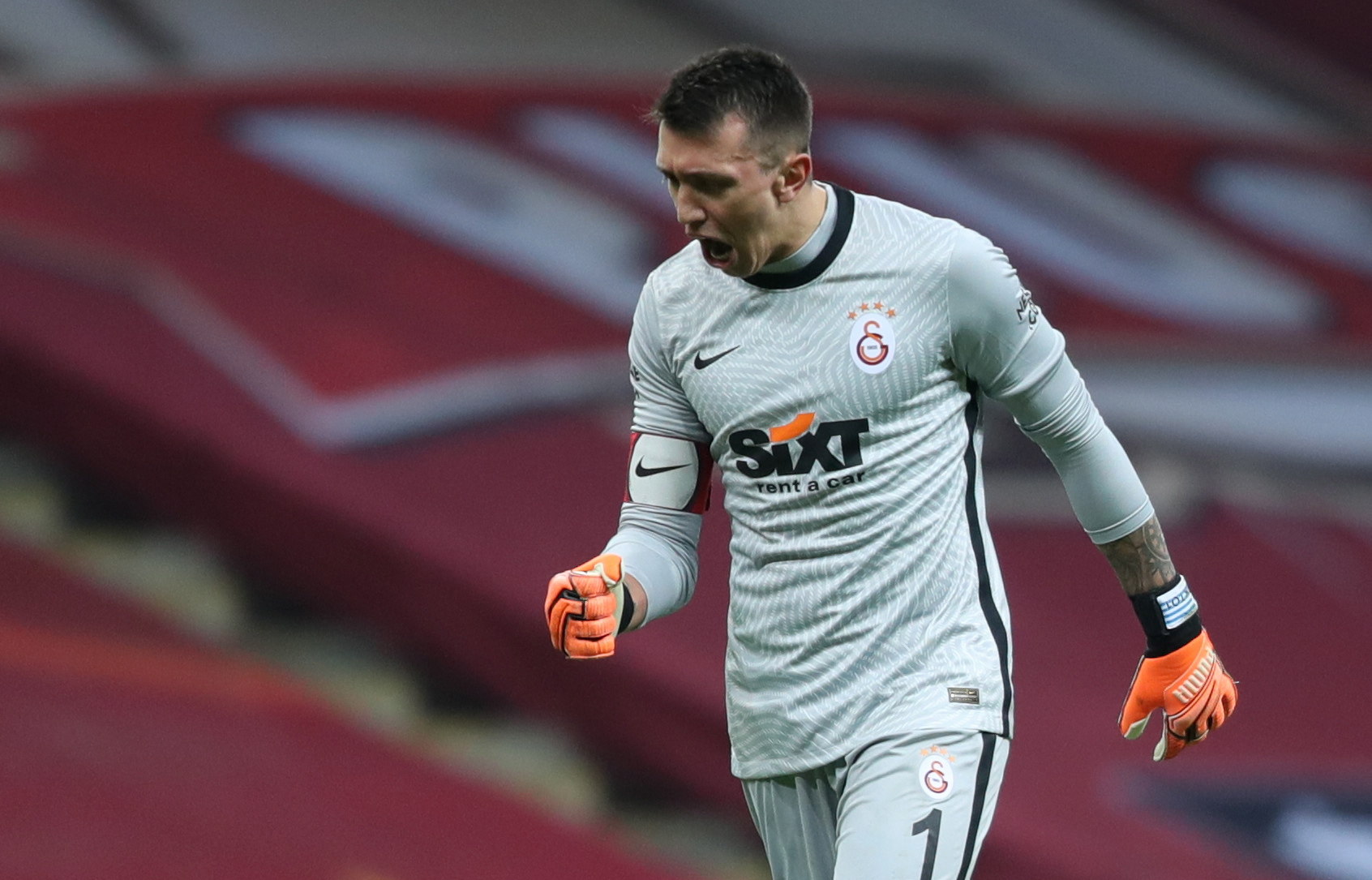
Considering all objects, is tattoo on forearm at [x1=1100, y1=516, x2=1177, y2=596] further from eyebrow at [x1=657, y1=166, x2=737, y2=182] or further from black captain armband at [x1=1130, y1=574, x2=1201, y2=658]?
eyebrow at [x1=657, y1=166, x2=737, y2=182]

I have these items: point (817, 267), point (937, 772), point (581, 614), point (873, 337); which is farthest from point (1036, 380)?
point (581, 614)

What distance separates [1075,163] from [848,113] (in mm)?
1004

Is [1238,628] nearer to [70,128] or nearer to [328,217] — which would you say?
[328,217]

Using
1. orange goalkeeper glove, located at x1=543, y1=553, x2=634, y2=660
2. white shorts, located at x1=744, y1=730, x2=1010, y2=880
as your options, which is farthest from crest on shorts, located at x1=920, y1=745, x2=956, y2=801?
orange goalkeeper glove, located at x1=543, y1=553, x2=634, y2=660

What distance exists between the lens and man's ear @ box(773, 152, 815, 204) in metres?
2.40

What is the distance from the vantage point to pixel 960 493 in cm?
250

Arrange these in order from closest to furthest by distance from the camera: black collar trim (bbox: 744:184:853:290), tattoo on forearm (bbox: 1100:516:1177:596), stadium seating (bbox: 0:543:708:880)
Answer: black collar trim (bbox: 744:184:853:290) < tattoo on forearm (bbox: 1100:516:1177:596) < stadium seating (bbox: 0:543:708:880)

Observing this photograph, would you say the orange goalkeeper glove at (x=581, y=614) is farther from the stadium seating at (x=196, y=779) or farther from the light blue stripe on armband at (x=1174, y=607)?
the stadium seating at (x=196, y=779)

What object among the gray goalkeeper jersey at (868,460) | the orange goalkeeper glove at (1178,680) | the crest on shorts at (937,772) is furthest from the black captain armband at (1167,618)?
the crest on shorts at (937,772)

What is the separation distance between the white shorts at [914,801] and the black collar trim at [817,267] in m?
0.66

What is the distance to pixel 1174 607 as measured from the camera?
259 cm

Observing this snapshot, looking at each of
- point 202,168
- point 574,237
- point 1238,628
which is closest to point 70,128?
point 202,168

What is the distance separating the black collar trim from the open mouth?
6 cm

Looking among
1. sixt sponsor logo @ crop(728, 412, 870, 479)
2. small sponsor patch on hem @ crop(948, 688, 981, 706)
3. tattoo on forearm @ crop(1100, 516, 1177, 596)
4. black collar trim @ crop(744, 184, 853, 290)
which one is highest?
black collar trim @ crop(744, 184, 853, 290)
